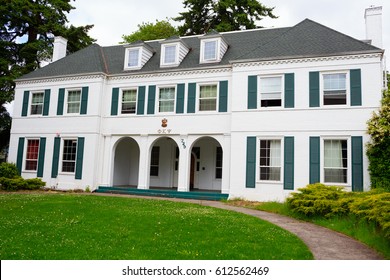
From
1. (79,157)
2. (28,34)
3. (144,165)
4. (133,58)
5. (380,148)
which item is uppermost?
(28,34)

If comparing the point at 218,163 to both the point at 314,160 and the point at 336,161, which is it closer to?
the point at 314,160

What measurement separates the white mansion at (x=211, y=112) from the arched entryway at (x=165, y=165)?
2.6 inches

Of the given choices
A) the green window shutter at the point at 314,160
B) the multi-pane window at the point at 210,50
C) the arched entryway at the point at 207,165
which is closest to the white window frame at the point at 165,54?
the multi-pane window at the point at 210,50

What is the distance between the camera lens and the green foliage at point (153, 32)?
39906mm

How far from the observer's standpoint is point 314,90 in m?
16.6

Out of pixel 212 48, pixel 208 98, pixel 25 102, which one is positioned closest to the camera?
pixel 208 98

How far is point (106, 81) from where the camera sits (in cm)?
2169

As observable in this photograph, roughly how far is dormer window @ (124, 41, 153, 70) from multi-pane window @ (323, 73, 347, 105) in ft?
36.1

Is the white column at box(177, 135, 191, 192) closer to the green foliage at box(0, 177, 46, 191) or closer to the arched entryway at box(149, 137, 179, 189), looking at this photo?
the arched entryway at box(149, 137, 179, 189)

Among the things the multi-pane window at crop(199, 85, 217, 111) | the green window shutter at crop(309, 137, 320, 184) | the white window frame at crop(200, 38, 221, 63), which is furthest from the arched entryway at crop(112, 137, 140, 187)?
the green window shutter at crop(309, 137, 320, 184)

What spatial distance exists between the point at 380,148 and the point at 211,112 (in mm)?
8334

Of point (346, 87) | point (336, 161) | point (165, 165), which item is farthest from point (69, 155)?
point (346, 87)

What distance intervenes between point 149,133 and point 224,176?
16.9ft

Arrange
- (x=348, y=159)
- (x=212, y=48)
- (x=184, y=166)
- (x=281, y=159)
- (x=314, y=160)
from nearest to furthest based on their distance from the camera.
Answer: (x=348, y=159) → (x=314, y=160) → (x=281, y=159) → (x=184, y=166) → (x=212, y=48)
